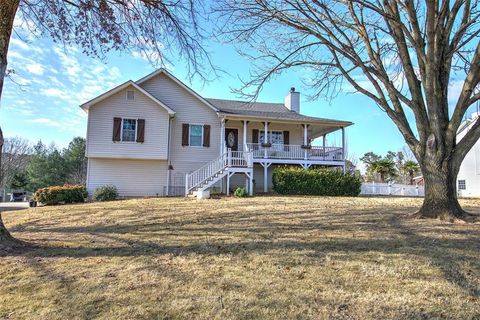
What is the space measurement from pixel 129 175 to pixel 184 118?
4252mm

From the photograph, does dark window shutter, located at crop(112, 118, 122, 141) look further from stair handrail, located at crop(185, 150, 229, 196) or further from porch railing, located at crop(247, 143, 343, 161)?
porch railing, located at crop(247, 143, 343, 161)

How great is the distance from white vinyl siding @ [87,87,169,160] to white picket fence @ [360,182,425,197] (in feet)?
40.1

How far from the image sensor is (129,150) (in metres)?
19.1

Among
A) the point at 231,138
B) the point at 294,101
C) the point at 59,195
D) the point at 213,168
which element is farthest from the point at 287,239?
the point at 294,101

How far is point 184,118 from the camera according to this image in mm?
20656

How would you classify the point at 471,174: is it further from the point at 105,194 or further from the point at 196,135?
the point at 105,194

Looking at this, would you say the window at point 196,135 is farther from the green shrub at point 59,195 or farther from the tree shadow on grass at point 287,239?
the tree shadow on grass at point 287,239

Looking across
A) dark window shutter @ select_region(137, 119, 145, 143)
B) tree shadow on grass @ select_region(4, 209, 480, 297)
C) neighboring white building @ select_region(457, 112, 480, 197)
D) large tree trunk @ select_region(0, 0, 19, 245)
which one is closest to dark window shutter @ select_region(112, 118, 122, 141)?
dark window shutter @ select_region(137, 119, 145, 143)

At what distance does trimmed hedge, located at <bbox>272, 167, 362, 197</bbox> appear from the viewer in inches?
701

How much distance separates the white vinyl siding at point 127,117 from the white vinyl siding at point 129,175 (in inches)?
33.2

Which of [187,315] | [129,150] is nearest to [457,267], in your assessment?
[187,315]

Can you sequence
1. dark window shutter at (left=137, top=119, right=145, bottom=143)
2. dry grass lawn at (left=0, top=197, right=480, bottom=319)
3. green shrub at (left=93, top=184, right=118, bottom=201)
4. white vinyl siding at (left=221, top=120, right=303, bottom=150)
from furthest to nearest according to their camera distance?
white vinyl siding at (left=221, top=120, right=303, bottom=150), dark window shutter at (left=137, top=119, right=145, bottom=143), green shrub at (left=93, top=184, right=118, bottom=201), dry grass lawn at (left=0, top=197, right=480, bottom=319)

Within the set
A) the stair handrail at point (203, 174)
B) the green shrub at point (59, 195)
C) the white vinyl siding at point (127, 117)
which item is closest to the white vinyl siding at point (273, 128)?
the stair handrail at point (203, 174)

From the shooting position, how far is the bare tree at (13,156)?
153 feet
